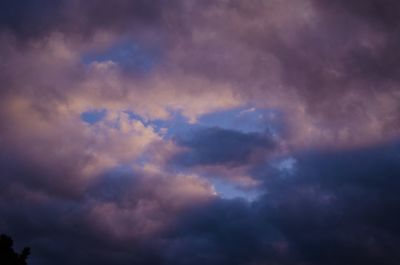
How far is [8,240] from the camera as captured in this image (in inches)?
4624

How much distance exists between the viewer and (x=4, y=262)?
375ft

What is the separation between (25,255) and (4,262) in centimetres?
453

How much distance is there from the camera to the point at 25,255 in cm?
11788

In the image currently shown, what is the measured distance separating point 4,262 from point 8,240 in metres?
4.63

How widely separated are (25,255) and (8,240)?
4258 mm
